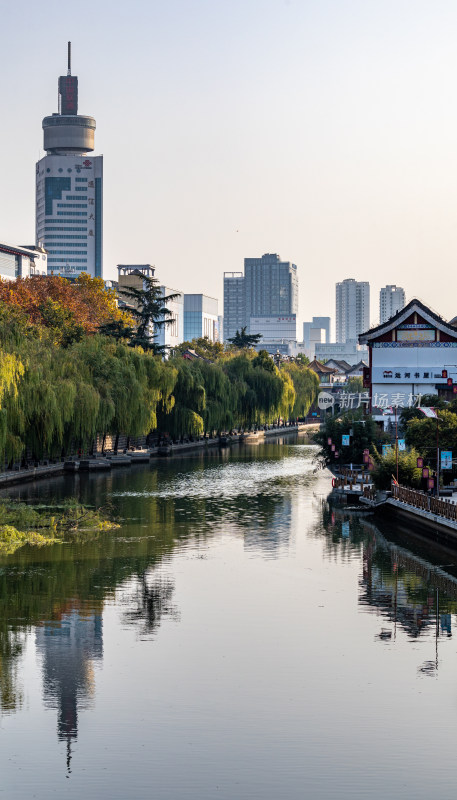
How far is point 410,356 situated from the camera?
215 ft

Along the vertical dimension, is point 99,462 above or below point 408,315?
below

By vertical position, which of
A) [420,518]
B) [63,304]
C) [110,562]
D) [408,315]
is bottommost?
[110,562]

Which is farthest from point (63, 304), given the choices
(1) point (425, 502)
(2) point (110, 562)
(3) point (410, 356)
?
(2) point (110, 562)

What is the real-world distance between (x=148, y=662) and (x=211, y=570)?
9.85m

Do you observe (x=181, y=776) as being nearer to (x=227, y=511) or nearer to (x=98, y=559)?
(x=98, y=559)

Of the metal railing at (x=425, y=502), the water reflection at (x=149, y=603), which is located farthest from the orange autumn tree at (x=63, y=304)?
the water reflection at (x=149, y=603)

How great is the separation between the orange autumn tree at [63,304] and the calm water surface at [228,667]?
34795 mm

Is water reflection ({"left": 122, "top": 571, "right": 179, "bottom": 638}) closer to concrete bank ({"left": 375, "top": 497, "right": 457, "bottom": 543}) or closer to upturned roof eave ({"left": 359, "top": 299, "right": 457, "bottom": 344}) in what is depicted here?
concrete bank ({"left": 375, "top": 497, "right": 457, "bottom": 543})

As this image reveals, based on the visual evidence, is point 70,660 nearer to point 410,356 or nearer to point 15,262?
point 410,356

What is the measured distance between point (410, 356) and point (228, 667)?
4708 cm

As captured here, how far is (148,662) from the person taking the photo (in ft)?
68.3

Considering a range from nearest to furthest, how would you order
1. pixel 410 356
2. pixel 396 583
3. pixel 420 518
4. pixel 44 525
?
pixel 396 583 → pixel 44 525 → pixel 420 518 → pixel 410 356

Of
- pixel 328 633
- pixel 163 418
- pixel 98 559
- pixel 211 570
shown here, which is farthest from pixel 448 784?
pixel 163 418

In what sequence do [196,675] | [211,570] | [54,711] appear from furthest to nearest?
[211,570] < [196,675] < [54,711]
